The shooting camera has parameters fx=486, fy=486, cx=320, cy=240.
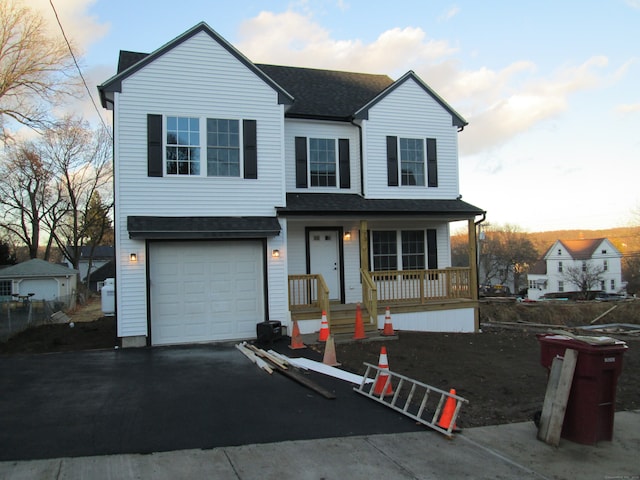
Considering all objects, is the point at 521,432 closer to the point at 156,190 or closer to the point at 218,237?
the point at 218,237

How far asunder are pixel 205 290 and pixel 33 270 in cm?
2844

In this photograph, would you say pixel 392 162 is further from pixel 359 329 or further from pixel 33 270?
pixel 33 270

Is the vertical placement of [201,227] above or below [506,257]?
below

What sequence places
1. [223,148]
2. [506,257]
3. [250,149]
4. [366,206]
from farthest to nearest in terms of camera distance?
1. [506,257]
2. [366,206]
3. [250,149]
4. [223,148]

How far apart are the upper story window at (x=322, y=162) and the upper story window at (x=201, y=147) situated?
1.98 meters

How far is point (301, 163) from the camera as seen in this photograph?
14008 millimetres

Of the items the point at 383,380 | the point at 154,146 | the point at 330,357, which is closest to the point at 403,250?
the point at 330,357

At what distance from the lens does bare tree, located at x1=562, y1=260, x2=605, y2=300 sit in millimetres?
60434

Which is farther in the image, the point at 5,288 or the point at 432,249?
the point at 5,288

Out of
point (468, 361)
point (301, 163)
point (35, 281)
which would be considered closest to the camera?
point (468, 361)

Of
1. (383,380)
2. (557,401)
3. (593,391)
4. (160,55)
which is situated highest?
(160,55)

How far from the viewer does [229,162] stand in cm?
1227

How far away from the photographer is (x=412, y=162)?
1469 cm

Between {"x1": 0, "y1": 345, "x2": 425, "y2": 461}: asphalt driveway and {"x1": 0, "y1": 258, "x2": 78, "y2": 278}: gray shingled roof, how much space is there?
28.1m
